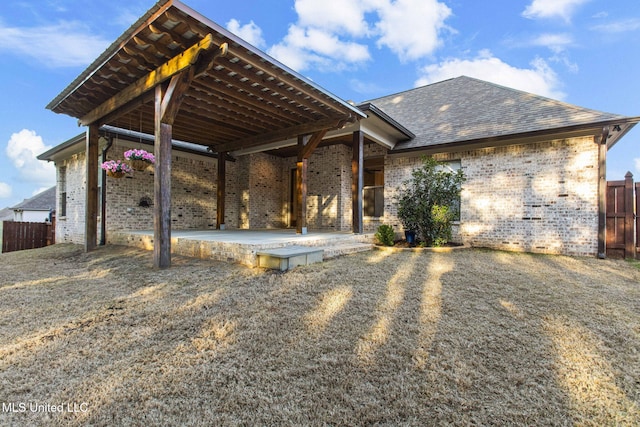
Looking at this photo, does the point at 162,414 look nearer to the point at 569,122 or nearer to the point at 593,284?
the point at 593,284

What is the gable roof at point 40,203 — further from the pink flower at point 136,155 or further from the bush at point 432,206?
the bush at point 432,206

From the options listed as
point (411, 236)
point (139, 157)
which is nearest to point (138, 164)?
point (139, 157)

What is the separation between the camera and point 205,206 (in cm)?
1026

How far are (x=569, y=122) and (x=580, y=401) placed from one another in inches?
266

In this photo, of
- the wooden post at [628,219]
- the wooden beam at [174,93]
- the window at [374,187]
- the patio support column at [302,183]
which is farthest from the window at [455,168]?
the wooden beam at [174,93]

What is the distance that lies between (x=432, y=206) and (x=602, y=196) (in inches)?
133

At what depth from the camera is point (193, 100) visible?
599 centimetres

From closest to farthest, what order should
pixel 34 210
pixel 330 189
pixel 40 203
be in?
pixel 330 189 < pixel 34 210 < pixel 40 203

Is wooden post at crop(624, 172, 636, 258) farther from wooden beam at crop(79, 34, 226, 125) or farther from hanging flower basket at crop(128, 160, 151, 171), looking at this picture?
hanging flower basket at crop(128, 160, 151, 171)

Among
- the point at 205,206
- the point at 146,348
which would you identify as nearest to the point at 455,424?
the point at 146,348

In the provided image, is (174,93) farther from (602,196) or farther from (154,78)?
(602,196)

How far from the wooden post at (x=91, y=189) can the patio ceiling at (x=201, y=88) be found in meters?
0.36

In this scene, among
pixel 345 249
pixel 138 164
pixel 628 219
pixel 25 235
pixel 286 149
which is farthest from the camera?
pixel 25 235

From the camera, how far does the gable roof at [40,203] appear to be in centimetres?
2014
